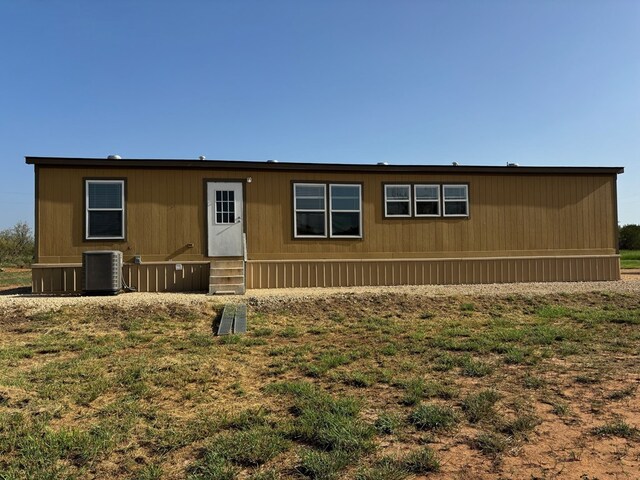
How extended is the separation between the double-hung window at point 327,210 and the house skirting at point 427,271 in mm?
747

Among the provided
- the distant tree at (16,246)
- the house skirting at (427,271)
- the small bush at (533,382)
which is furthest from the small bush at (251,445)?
the distant tree at (16,246)

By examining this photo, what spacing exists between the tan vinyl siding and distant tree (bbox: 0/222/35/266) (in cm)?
1622

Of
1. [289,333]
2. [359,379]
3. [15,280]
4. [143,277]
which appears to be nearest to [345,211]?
[143,277]

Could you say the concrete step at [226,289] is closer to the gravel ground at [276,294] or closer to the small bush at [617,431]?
the gravel ground at [276,294]

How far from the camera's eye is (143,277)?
33.2 feet

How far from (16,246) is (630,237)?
36.9 m

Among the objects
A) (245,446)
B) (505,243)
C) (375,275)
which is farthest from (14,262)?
(245,446)

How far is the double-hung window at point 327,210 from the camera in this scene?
427 inches

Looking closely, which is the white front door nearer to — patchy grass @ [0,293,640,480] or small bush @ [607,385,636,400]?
patchy grass @ [0,293,640,480]

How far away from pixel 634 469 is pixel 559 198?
10.8 meters

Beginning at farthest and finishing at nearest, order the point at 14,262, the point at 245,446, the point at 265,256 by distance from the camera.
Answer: the point at 14,262
the point at 265,256
the point at 245,446

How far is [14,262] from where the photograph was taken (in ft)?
75.9

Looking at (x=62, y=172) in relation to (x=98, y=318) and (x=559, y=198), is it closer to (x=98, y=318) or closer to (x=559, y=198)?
(x=98, y=318)

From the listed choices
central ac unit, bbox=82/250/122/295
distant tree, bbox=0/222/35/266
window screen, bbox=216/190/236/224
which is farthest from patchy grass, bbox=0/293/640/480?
distant tree, bbox=0/222/35/266
